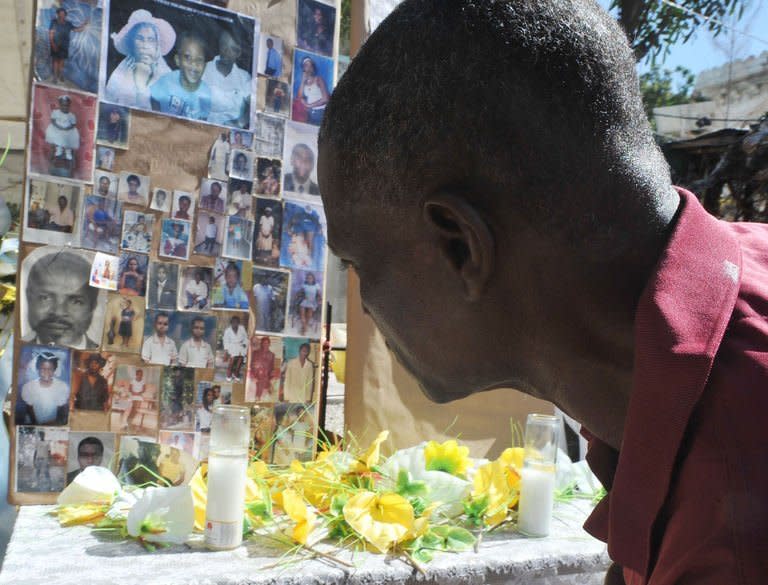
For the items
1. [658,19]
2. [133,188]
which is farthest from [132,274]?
[658,19]

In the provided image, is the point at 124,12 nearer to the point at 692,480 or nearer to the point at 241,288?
the point at 241,288

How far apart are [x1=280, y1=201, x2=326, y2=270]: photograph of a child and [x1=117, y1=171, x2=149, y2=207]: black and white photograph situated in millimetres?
295

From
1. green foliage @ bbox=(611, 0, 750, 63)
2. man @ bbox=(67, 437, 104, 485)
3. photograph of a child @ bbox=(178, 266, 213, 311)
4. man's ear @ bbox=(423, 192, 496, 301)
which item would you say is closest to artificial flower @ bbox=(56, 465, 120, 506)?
man @ bbox=(67, 437, 104, 485)

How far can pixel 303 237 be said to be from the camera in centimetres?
166

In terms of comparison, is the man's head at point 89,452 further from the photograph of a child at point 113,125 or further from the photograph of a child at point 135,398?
the photograph of a child at point 113,125

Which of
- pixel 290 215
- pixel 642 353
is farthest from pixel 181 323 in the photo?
pixel 642 353

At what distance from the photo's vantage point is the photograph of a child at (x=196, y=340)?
153 cm

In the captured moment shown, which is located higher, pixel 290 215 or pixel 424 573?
pixel 290 215

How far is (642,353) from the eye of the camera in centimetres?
52

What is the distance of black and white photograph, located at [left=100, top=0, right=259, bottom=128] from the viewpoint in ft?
4.77

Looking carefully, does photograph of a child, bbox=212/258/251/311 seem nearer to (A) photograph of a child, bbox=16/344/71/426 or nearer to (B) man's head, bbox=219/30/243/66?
(A) photograph of a child, bbox=16/344/71/426

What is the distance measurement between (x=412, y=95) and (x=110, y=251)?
102 centimetres

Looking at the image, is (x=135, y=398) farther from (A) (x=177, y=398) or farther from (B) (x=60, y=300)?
(B) (x=60, y=300)

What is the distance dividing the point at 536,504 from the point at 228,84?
1.02 meters
